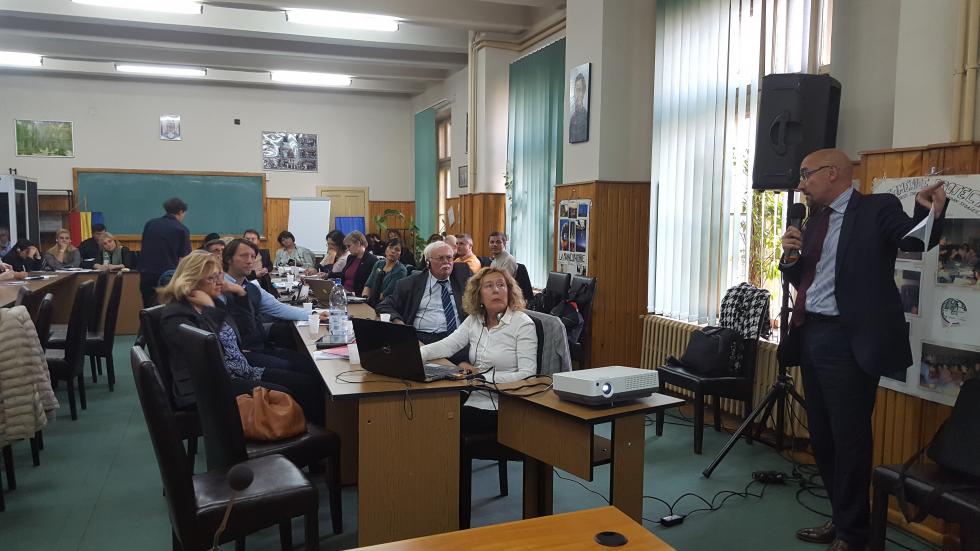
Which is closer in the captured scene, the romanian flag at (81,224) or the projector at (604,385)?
the projector at (604,385)

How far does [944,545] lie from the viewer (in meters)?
3.00

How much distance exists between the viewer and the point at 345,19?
8297mm

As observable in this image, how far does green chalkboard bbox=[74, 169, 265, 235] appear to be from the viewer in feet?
38.1

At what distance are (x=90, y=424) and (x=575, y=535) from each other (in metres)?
4.44

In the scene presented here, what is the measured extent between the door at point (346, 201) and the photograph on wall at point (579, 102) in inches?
295

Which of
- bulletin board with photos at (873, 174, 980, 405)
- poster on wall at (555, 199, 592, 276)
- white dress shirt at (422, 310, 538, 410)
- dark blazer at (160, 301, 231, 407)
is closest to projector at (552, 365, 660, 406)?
white dress shirt at (422, 310, 538, 410)

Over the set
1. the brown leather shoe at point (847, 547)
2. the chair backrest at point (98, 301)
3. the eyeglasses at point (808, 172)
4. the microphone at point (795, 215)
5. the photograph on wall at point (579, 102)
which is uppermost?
the photograph on wall at point (579, 102)

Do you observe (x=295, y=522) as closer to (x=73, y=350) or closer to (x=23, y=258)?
(x=73, y=350)

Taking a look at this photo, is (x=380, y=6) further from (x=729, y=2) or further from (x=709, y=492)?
(x=709, y=492)

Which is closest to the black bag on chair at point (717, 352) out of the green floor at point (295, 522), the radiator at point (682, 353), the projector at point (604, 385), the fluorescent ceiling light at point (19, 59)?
the radiator at point (682, 353)

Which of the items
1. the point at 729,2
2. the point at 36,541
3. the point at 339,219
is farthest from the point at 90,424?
the point at 339,219

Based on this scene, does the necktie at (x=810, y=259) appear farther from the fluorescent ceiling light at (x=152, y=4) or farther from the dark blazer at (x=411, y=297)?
the fluorescent ceiling light at (x=152, y=4)

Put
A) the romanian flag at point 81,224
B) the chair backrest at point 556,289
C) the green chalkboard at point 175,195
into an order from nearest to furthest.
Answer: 1. the chair backrest at point 556,289
2. the romanian flag at point 81,224
3. the green chalkboard at point 175,195

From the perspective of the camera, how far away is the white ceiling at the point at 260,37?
7.66 m
